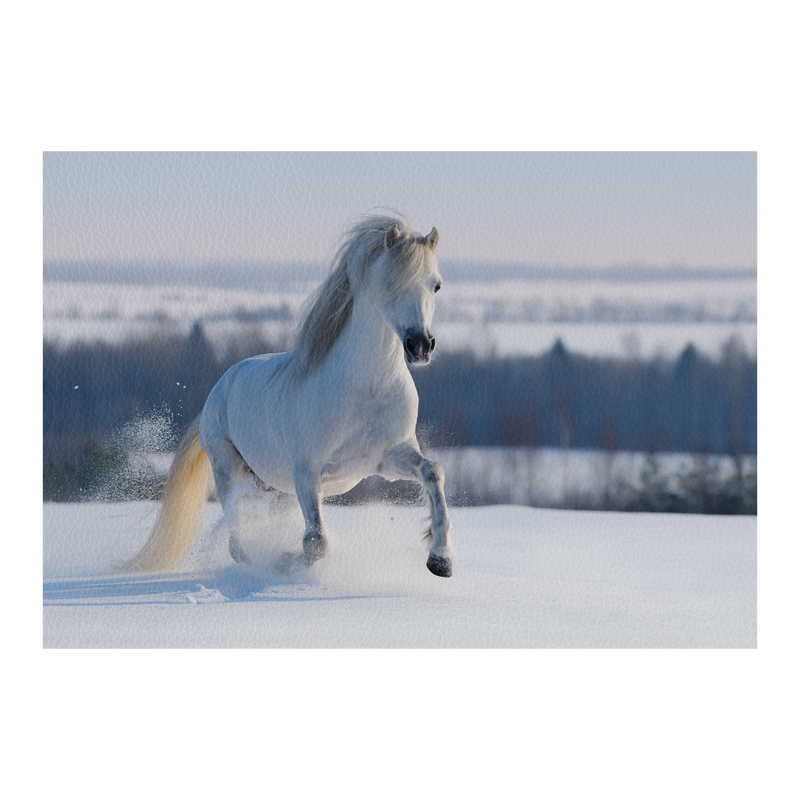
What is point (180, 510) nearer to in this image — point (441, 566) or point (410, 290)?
point (441, 566)

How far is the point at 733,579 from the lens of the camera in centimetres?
471

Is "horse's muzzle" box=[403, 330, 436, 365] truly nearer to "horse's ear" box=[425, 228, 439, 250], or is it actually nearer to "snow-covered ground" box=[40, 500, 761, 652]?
"horse's ear" box=[425, 228, 439, 250]

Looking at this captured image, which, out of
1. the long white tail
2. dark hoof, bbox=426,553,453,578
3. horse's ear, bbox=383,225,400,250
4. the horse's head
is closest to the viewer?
the horse's head

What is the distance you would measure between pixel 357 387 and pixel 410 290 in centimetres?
64

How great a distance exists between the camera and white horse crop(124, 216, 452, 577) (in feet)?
13.3

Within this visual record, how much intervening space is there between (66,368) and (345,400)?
177cm

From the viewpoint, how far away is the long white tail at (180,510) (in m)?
5.35

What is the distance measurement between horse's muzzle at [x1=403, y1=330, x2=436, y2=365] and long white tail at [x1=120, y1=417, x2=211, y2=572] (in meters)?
2.40

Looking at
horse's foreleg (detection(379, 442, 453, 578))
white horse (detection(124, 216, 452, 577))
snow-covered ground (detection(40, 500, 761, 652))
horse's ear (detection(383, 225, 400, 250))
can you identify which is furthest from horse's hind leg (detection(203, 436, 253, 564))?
horse's ear (detection(383, 225, 400, 250))

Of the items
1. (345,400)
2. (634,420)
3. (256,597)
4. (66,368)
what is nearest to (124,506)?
(66,368)

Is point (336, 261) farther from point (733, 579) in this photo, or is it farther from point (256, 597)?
point (733, 579)

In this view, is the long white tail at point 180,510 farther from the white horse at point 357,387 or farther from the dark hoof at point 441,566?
the dark hoof at point 441,566

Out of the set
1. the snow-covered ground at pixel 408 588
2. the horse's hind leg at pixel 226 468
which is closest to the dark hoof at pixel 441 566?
the snow-covered ground at pixel 408 588

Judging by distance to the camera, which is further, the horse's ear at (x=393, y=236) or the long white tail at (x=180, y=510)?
the long white tail at (x=180, y=510)
